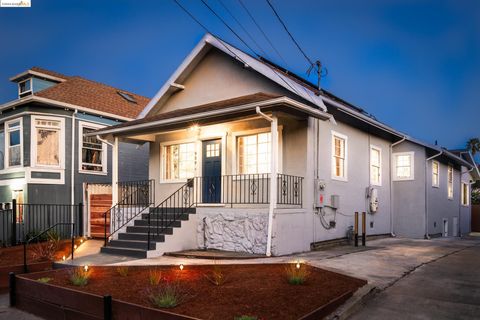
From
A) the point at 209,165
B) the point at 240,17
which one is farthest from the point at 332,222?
the point at 240,17

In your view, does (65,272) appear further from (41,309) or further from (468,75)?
(468,75)

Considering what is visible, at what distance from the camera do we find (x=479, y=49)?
155 meters

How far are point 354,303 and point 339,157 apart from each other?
7.93 m

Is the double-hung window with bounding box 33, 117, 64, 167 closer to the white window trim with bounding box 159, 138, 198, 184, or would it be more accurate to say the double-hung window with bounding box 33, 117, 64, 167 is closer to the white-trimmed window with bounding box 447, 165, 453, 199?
the white window trim with bounding box 159, 138, 198, 184

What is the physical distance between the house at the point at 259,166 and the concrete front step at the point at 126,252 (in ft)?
0.12

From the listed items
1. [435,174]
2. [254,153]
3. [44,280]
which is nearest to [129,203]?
[254,153]

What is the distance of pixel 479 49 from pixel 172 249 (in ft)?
571

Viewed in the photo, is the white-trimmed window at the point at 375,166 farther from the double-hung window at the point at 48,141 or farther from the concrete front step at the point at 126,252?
the double-hung window at the point at 48,141

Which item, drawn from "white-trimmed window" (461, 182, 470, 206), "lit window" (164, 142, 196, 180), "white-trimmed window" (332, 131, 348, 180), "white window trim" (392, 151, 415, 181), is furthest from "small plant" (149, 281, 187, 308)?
"white-trimmed window" (461, 182, 470, 206)

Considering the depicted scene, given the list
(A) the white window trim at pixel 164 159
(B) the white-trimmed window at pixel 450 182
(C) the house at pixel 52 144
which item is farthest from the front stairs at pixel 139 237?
(B) the white-trimmed window at pixel 450 182

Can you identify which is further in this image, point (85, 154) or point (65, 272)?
point (85, 154)

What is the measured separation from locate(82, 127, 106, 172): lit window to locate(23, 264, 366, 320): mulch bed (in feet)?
32.4

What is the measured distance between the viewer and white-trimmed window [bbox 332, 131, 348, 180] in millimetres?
13406

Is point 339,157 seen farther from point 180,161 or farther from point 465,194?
point 465,194
